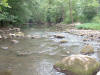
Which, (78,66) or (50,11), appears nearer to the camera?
(78,66)

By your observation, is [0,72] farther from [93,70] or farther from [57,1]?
[57,1]

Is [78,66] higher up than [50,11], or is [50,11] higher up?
[78,66]

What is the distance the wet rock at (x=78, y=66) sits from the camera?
537 cm

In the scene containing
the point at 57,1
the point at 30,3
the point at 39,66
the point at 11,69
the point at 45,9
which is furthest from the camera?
the point at 45,9

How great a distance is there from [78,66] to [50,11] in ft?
119

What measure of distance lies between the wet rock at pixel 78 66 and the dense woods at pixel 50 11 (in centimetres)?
1107

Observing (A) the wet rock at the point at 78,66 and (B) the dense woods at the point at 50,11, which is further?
(B) the dense woods at the point at 50,11

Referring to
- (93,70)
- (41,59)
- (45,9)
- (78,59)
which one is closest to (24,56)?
(41,59)

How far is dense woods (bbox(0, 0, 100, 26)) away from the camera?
23641 millimetres

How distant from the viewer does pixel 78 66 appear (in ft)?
17.9

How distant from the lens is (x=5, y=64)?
22.0 feet

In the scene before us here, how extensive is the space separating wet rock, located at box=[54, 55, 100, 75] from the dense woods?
11.1 meters

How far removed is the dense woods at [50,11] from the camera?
23.6 meters

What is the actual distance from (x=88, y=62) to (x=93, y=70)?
1.04 ft
